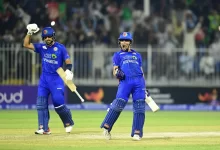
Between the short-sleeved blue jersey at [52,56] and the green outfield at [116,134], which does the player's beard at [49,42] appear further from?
the green outfield at [116,134]

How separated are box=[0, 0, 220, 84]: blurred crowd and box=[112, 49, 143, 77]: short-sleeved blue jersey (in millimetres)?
11118

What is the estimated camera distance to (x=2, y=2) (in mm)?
25375

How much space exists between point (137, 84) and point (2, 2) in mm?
12835

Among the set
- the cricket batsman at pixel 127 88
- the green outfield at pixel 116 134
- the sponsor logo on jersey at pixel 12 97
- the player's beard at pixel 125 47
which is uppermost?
the player's beard at pixel 125 47

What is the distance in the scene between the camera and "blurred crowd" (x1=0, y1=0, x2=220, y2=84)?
25172mm

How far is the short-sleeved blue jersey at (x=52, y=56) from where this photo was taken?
1479 centimetres

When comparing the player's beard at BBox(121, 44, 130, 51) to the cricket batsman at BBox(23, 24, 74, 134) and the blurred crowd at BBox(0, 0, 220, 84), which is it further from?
the blurred crowd at BBox(0, 0, 220, 84)

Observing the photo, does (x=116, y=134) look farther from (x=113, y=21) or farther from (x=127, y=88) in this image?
(x=113, y=21)

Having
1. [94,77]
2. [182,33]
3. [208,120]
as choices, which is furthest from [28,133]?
[182,33]

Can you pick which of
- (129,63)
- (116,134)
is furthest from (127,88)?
(116,134)

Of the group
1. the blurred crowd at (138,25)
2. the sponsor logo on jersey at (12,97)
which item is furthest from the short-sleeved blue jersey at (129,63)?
the sponsor logo on jersey at (12,97)

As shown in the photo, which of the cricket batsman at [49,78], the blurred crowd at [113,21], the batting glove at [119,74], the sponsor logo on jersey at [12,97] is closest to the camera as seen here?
the batting glove at [119,74]

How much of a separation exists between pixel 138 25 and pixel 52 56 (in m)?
11.8

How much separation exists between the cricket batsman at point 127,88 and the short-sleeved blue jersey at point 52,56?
1.57 meters
